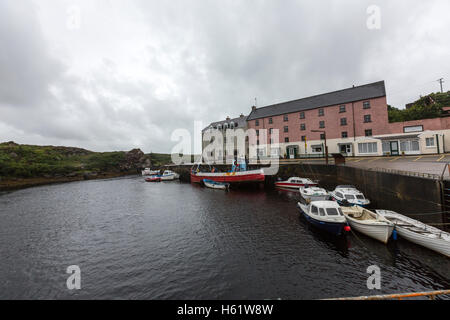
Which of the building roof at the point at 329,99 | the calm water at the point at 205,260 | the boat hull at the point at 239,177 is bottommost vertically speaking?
the calm water at the point at 205,260

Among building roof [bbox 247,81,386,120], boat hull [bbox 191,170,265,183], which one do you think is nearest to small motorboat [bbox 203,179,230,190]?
boat hull [bbox 191,170,265,183]

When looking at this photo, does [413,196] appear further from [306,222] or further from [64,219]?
[64,219]

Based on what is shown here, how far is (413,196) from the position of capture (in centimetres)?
1399

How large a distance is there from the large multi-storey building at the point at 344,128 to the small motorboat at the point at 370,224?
19.1 meters

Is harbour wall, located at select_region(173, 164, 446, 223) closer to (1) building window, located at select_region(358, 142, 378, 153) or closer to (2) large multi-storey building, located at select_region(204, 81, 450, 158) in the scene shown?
(2) large multi-storey building, located at select_region(204, 81, 450, 158)

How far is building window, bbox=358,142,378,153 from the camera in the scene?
120 feet

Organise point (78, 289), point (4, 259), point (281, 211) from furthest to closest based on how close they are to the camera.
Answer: point (281, 211) → point (4, 259) → point (78, 289)

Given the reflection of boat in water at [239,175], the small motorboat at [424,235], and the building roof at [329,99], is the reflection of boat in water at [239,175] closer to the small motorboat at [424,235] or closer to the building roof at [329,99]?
the small motorboat at [424,235]

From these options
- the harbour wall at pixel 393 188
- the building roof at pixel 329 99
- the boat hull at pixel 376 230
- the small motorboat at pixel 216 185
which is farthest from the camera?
the building roof at pixel 329 99

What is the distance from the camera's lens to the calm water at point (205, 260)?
898 cm

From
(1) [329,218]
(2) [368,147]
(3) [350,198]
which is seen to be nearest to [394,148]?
(2) [368,147]

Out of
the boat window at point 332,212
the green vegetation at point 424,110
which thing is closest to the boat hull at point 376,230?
the boat window at point 332,212
